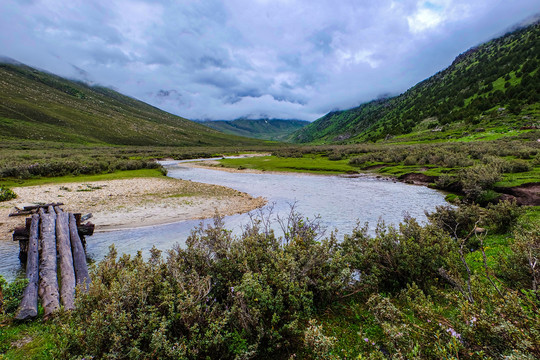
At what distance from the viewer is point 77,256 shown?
9.71 m

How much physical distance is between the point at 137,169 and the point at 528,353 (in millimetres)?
49594

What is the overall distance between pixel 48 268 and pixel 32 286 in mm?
978

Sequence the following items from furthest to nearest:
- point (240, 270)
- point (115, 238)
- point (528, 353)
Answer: point (115, 238)
point (240, 270)
point (528, 353)

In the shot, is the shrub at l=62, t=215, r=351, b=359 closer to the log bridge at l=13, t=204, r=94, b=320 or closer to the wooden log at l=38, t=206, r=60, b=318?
the log bridge at l=13, t=204, r=94, b=320

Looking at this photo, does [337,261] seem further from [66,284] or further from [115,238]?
[115,238]

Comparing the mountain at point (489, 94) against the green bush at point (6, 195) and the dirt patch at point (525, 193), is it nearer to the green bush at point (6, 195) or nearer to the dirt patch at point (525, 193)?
the dirt patch at point (525, 193)

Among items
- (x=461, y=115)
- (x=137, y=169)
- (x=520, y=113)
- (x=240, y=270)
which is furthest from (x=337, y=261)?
→ (x=461, y=115)

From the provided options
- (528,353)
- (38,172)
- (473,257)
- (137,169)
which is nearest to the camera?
(528,353)

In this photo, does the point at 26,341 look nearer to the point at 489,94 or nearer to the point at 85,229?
the point at 85,229

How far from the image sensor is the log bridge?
22.4ft

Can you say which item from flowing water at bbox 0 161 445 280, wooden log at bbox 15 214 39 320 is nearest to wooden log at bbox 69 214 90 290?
wooden log at bbox 15 214 39 320

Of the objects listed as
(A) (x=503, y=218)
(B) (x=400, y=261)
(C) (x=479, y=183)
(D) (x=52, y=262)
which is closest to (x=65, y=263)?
(D) (x=52, y=262)

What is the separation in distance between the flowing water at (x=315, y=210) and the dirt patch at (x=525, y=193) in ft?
13.7

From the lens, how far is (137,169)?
144ft
